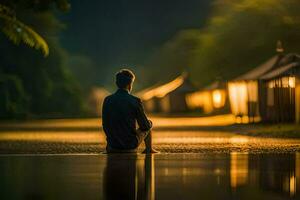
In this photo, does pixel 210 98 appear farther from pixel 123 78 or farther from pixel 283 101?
pixel 123 78

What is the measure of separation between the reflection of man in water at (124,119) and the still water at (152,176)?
30 centimetres

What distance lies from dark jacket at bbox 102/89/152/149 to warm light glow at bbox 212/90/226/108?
6532cm

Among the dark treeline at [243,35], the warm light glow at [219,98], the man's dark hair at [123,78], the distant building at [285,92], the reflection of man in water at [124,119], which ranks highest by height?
the dark treeline at [243,35]

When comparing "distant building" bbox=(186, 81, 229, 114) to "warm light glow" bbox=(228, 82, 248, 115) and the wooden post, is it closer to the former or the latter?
"warm light glow" bbox=(228, 82, 248, 115)

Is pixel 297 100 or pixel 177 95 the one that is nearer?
pixel 297 100

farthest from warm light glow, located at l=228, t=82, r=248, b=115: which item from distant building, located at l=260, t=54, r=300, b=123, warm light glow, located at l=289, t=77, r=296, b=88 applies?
warm light glow, located at l=289, t=77, r=296, b=88

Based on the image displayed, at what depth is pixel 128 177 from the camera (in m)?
13.4

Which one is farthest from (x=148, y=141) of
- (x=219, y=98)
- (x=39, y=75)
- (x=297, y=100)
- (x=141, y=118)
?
(x=219, y=98)

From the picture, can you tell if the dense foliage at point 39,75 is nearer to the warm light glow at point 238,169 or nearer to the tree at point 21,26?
the tree at point 21,26

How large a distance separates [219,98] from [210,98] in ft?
18.3

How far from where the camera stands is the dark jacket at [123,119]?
17.8 m

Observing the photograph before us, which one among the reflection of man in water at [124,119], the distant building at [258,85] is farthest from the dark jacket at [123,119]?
the distant building at [258,85]

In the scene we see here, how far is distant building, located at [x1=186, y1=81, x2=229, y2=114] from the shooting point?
3268 inches

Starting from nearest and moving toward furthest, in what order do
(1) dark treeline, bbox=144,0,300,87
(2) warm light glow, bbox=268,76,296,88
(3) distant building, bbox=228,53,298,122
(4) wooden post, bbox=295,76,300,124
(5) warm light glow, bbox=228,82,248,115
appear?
(4) wooden post, bbox=295,76,300,124, (2) warm light glow, bbox=268,76,296,88, (3) distant building, bbox=228,53,298,122, (5) warm light glow, bbox=228,82,248,115, (1) dark treeline, bbox=144,0,300,87
